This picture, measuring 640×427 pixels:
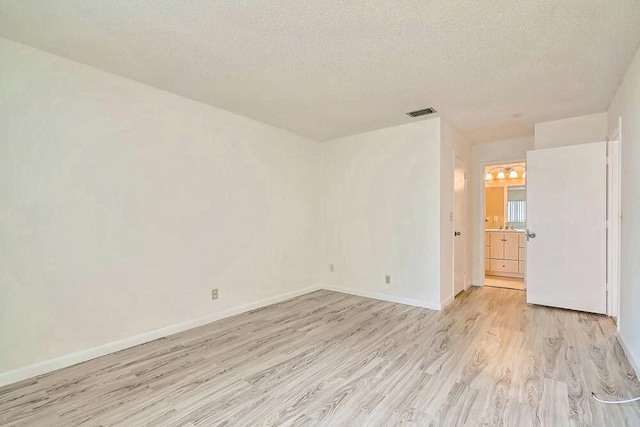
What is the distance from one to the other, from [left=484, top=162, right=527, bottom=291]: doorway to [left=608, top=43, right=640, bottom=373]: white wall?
108 inches

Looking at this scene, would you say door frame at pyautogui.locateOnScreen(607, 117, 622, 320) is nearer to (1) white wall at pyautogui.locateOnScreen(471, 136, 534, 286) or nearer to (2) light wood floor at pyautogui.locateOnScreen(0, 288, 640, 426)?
(2) light wood floor at pyautogui.locateOnScreen(0, 288, 640, 426)

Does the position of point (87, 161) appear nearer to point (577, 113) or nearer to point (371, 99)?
point (371, 99)

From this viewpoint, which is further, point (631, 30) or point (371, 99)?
point (371, 99)

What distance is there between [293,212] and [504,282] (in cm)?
408

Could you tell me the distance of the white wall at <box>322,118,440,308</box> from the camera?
4078 millimetres

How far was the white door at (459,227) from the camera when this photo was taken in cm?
455

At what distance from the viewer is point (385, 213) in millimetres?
4523

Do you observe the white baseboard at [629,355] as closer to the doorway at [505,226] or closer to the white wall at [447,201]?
the white wall at [447,201]

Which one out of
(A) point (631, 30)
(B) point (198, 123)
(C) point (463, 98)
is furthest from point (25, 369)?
(A) point (631, 30)

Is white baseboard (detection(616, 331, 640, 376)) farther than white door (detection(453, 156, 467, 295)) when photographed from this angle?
No

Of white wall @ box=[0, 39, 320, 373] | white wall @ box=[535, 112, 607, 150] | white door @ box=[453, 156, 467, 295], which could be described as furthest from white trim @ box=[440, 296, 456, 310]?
white wall @ box=[535, 112, 607, 150]

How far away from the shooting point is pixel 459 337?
3.07 meters

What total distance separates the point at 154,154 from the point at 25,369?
77.8 inches

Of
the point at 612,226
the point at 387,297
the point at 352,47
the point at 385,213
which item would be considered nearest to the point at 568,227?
the point at 612,226
